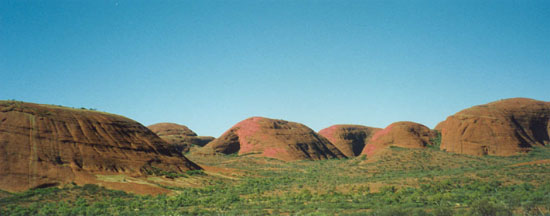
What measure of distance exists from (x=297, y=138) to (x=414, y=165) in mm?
32011

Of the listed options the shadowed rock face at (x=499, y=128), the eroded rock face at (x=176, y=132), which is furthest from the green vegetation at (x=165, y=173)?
the eroded rock face at (x=176, y=132)

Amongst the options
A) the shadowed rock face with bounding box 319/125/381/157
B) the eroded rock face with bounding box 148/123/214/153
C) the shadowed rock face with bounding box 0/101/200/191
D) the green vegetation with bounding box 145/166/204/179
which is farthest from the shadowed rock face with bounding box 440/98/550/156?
the eroded rock face with bounding box 148/123/214/153

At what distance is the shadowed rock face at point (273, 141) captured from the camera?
220 feet

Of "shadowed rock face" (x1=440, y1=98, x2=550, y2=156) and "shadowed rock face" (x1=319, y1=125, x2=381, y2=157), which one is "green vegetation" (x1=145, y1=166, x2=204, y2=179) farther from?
"shadowed rock face" (x1=319, y1=125, x2=381, y2=157)

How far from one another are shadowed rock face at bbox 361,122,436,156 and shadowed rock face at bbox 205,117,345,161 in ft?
43.4

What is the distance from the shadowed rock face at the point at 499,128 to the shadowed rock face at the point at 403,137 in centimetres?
441

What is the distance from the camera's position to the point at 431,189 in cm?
2462

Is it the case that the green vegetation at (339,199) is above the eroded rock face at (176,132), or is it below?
below

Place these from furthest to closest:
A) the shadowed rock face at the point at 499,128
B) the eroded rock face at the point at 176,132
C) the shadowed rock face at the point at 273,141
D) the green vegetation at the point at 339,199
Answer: the eroded rock face at the point at 176,132, the shadowed rock face at the point at 273,141, the shadowed rock face at the point at 499,128, the green vegetation at the point at 339,199

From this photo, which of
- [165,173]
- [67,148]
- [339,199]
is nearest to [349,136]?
[165,173]

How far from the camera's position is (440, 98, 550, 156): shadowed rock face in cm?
4719

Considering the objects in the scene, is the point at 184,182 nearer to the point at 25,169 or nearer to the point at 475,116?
the point at 25,169

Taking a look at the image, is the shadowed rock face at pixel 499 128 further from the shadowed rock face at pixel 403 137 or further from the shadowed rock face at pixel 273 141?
the shadowed rock face at pixel 273 141

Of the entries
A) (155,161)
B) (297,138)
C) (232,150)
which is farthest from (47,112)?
(297,138)
